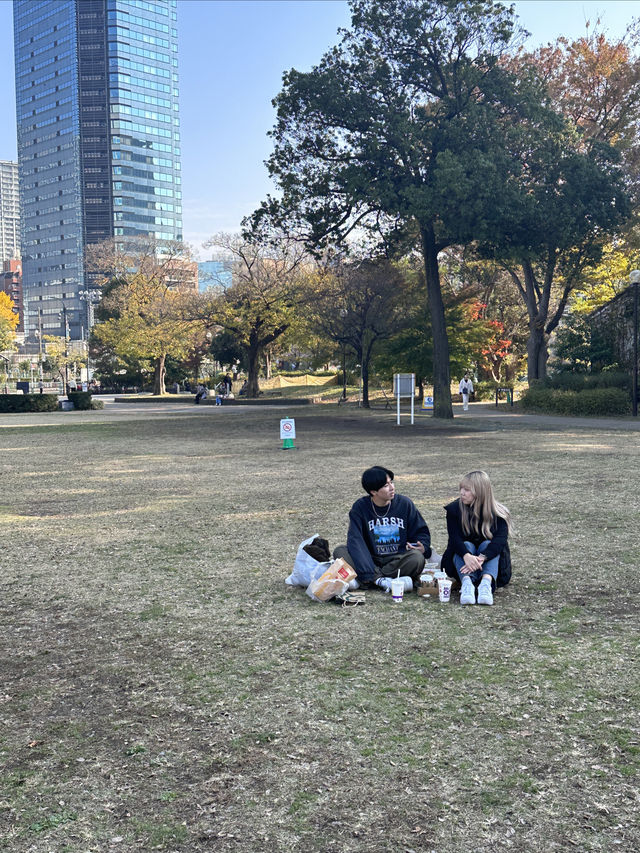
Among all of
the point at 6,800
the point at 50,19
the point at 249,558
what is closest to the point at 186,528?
the point at 249,558

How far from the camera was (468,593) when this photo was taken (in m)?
5.93

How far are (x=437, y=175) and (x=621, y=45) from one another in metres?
15.9

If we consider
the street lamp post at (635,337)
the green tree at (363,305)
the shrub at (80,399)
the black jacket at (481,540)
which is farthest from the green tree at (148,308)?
the black jacket at (481,540)

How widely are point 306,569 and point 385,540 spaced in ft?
2.37

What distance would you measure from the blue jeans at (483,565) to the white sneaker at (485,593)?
0.29ft

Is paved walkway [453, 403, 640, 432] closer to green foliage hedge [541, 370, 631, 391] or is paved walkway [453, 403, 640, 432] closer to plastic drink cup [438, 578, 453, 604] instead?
green foliage hedge [541, 370, 631, 391]

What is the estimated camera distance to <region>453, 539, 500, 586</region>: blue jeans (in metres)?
5.97

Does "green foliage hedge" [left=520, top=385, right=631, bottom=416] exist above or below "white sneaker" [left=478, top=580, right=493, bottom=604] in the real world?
above

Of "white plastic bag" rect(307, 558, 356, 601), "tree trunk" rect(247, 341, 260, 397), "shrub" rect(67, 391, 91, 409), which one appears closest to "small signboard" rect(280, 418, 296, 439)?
"white plastic bag" rect(307, 558, 356, 601)

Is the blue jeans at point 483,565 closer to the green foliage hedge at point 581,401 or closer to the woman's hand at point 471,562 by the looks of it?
the woman's hand at point 471,562

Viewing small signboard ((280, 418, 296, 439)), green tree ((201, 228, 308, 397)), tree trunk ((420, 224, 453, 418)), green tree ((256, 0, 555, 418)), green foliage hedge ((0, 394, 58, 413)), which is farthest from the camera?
green tree ((201, 228, 308, 397))

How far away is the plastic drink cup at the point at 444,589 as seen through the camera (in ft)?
19.6

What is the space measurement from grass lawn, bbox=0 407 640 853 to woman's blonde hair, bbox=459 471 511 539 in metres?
0.65

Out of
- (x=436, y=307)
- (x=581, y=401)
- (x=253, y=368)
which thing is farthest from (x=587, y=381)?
(x=253, y=368)
